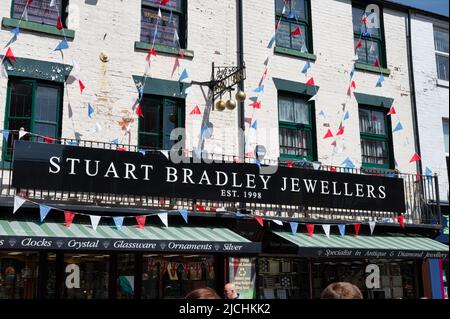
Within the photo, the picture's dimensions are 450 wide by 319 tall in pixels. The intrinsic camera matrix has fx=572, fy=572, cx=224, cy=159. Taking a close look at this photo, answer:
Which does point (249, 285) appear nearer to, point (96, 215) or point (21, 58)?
point (96, 215)

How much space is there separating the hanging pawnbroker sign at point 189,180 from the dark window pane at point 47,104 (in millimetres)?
1118

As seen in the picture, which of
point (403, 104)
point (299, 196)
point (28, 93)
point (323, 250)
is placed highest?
point (403, 104)

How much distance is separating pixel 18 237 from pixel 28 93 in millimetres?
3180

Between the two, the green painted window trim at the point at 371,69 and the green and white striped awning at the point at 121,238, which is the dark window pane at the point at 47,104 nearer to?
the green and white striped awning at the point at 121,238

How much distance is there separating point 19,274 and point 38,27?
14.8 feet

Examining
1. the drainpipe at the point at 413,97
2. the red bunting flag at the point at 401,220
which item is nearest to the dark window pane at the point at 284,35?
the drainpipe at the point at 413,97

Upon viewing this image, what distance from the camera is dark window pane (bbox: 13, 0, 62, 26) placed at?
10.8m

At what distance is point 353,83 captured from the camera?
1394cm

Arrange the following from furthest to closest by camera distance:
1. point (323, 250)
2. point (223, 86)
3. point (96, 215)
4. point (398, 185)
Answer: point (398, 185) < point (223, 86) < point (323, 250) < point (96, 215)

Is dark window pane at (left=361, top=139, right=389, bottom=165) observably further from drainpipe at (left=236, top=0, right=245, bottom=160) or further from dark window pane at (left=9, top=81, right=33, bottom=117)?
dark window pane at (left=9, top=81, right=33, bottom=117)

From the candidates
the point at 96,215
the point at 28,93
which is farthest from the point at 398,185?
the point at 28,93

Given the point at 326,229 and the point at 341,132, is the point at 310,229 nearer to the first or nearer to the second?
the point at 326,229

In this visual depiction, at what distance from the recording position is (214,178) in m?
11.0
